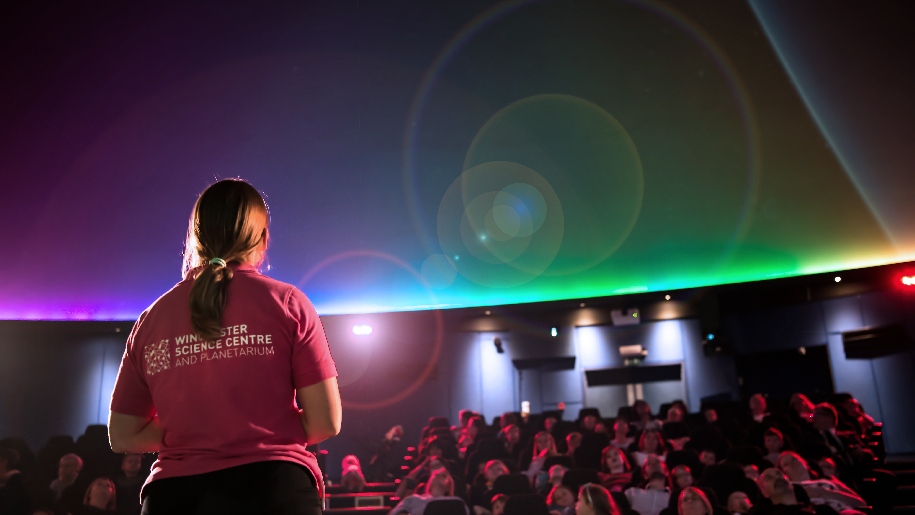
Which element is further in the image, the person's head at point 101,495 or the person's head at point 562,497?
the person's head at point 101,495

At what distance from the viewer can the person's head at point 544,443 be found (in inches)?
331

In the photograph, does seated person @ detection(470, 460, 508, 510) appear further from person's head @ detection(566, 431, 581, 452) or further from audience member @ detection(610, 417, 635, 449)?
audience member @ detection(610, 417, 635, 449)

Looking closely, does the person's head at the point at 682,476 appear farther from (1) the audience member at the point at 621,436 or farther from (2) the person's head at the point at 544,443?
(1) the audience member at the point at 621,436

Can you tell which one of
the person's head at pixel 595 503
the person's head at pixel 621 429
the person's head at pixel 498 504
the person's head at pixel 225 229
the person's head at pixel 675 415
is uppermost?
the person's head at pixel 225 229

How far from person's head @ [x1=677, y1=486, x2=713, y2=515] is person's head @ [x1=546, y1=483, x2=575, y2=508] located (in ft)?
3.49

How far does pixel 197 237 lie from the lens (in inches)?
61.2

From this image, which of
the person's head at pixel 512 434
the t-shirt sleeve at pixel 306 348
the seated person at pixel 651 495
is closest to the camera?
the t-shirt sleeve at pixel 306 348

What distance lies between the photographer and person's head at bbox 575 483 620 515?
517 cm

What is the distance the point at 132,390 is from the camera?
1.52 meters

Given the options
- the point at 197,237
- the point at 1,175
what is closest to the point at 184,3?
the point at 1,175

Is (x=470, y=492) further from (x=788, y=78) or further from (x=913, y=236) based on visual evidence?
(x=913, y=236)

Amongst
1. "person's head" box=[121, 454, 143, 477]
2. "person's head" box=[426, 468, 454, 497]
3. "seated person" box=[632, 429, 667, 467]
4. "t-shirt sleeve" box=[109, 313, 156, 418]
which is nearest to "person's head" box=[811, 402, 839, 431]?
"seated person" box=[632, 429, 667, 467]

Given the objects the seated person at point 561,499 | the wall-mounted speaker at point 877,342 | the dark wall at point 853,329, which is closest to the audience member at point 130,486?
the seated person at point 561,499

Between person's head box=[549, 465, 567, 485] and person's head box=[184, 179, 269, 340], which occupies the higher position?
person's head box=[184, 179, 269, 340]
